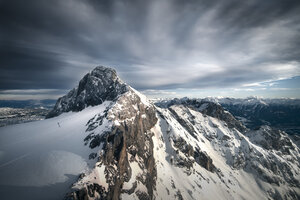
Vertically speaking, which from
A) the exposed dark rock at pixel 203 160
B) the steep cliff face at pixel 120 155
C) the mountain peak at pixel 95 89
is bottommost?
the exposed dark rock at pixel 203 160

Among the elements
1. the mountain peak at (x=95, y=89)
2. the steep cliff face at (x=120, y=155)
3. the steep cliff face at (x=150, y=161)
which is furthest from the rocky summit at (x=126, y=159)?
the mountain peak at (x=95, y=89)

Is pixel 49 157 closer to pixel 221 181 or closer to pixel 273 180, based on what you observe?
pixel 221 181

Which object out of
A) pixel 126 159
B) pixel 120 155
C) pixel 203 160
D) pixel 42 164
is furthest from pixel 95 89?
pixel 203 160

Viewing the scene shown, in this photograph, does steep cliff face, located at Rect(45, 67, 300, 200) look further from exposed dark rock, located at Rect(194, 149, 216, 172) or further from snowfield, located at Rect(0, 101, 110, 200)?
snowfield, located at Rect(0, 101, 110, 200)

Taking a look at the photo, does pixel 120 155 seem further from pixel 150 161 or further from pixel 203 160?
pixel 203 160

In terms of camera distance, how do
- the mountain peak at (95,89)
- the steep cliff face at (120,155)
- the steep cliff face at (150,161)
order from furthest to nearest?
the mountain peak at (95,89) → the steep cliff face at (150,161) → the steep cliff face at (120,155)

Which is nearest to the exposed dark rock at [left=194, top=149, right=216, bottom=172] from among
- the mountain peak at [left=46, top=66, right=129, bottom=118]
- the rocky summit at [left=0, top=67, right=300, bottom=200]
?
the rocky summit at [left=0, top=67, right=300, bottom=200]

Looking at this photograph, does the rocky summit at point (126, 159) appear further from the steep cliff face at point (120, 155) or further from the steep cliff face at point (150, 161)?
the steep cliff face at point (150, 161)
